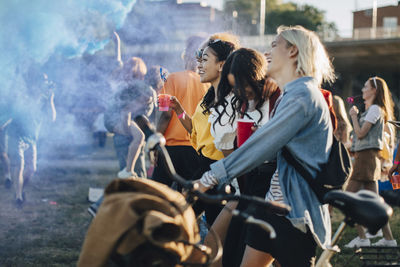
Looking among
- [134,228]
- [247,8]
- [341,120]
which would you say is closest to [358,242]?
[341,120]

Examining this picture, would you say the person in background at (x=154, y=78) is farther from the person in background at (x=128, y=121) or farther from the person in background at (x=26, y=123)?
the person in background at (x=26, y=123)

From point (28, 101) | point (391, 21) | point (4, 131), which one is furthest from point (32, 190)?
point (391, 21)

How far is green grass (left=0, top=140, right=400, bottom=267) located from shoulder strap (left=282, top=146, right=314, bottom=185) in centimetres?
87

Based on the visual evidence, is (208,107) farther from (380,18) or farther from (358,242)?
(380,18)

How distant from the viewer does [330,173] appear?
245 cm

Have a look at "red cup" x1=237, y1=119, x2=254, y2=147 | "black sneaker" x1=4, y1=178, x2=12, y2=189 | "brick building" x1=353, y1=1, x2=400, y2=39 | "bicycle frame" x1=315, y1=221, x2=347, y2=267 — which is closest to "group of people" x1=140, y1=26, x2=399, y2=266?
"red cup" x1=237, y1=119, x2=254, y2=147

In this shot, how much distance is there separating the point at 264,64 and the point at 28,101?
17.2 ft

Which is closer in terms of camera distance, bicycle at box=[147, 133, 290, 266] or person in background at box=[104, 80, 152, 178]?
bicycle at box=[147, 133, 290, 266]

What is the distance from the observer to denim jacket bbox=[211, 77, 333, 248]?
7.82 ft

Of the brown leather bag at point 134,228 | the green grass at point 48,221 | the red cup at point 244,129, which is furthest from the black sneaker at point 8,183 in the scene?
the brown leather bag at point 134,228

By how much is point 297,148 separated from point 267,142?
7.8 inches

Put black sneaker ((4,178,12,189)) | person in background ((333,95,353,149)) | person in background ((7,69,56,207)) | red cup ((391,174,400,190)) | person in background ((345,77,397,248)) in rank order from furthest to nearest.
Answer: black sneaker ((4,178,12,189)), person in background ((7,69,56,207)), person in background ((333,95,353,149)), person in background ((345,77,397,248)), red cup ((391,174,400,190))

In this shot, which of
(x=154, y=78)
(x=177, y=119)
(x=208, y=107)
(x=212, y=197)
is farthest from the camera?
(x=154, y=78)

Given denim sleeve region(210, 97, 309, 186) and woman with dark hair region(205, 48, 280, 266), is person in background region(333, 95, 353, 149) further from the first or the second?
denim sleeve region(210, 97, 309, 186)
